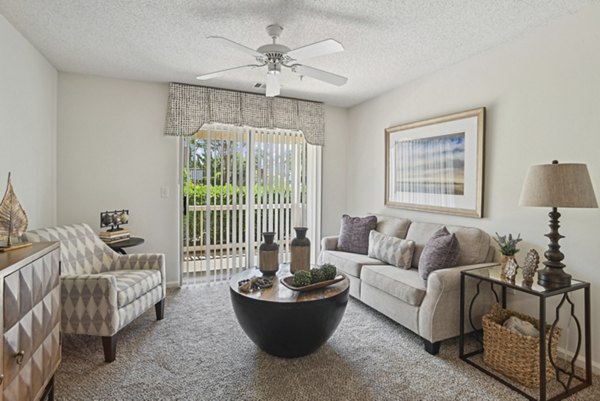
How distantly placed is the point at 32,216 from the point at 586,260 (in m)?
4.45

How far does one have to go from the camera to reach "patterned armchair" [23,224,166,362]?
223 cm

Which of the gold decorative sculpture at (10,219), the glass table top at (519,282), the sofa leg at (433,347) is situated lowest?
the sofa leg at (433,347)

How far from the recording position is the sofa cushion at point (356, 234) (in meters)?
3.66

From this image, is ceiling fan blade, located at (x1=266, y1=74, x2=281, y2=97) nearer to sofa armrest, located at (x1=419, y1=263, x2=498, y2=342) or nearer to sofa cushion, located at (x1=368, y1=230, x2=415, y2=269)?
sofa cushion, located at (x1=368, y1=230, x2=415, y2=269)

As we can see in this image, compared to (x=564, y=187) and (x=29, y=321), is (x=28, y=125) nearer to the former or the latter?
(x=29, y=321)

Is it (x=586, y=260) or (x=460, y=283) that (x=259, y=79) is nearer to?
(x=460, y=283)

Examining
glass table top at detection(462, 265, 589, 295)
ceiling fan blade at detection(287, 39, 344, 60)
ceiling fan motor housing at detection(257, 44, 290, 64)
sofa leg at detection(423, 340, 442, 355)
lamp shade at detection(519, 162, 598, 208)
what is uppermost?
ceiling fan motor housing at detection(257, 44, 290, 64)

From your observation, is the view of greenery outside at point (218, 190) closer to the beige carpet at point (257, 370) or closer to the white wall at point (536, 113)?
the beige carpet at point (257, 370)

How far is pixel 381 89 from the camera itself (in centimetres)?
394

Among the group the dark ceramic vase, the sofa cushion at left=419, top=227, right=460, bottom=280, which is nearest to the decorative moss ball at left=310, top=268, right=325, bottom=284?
the dark ceramic vase

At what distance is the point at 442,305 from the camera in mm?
2346

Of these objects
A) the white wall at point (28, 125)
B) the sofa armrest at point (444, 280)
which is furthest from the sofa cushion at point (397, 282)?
the white wall at point (28, 125)

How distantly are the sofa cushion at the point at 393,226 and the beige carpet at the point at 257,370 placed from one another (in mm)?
1076

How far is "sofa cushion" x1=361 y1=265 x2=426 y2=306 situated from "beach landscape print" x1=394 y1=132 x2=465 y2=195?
0.96 meters
